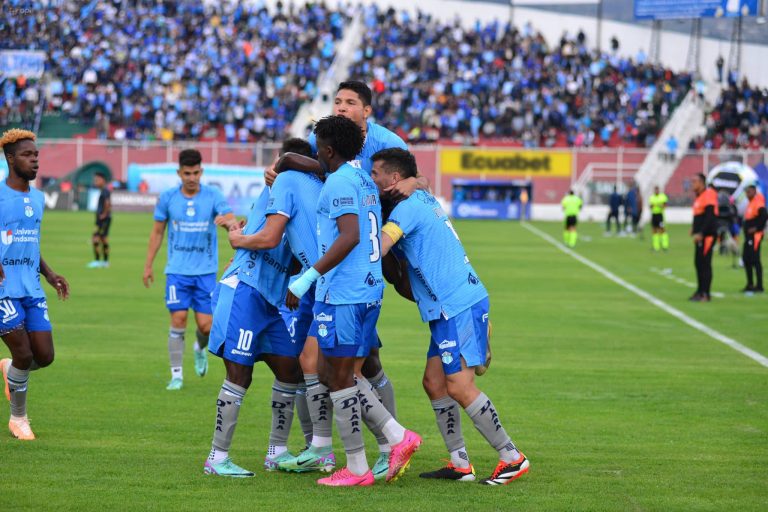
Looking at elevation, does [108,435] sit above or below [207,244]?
below

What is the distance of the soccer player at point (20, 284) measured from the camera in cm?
900

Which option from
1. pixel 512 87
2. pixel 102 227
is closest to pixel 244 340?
pixel 102 227

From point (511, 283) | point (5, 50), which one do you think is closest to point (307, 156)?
point (511, 283)

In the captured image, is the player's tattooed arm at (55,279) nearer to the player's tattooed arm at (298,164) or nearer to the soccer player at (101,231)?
the player's tattooed arm at (298,164)

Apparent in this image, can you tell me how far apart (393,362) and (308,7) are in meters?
55.7

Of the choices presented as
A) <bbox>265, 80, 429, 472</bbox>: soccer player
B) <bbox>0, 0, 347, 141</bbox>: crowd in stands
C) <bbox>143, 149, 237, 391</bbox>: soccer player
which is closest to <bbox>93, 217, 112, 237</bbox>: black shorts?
<bbox>143, 149, 237, 391</bbox>: soccer player

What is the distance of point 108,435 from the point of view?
30.1 ft

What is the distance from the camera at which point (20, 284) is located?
9062mm

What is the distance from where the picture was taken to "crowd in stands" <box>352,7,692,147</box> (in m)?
58.7

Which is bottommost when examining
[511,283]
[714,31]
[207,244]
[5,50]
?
[511,283]

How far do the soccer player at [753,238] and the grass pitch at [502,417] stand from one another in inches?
86.7

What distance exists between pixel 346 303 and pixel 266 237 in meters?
0.76

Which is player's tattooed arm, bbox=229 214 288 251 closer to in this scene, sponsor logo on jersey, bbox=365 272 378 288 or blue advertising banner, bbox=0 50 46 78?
sponsor logo on jersey, bbox=365 272 378 288

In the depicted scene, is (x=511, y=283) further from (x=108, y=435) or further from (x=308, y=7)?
(x=308, y=7)
